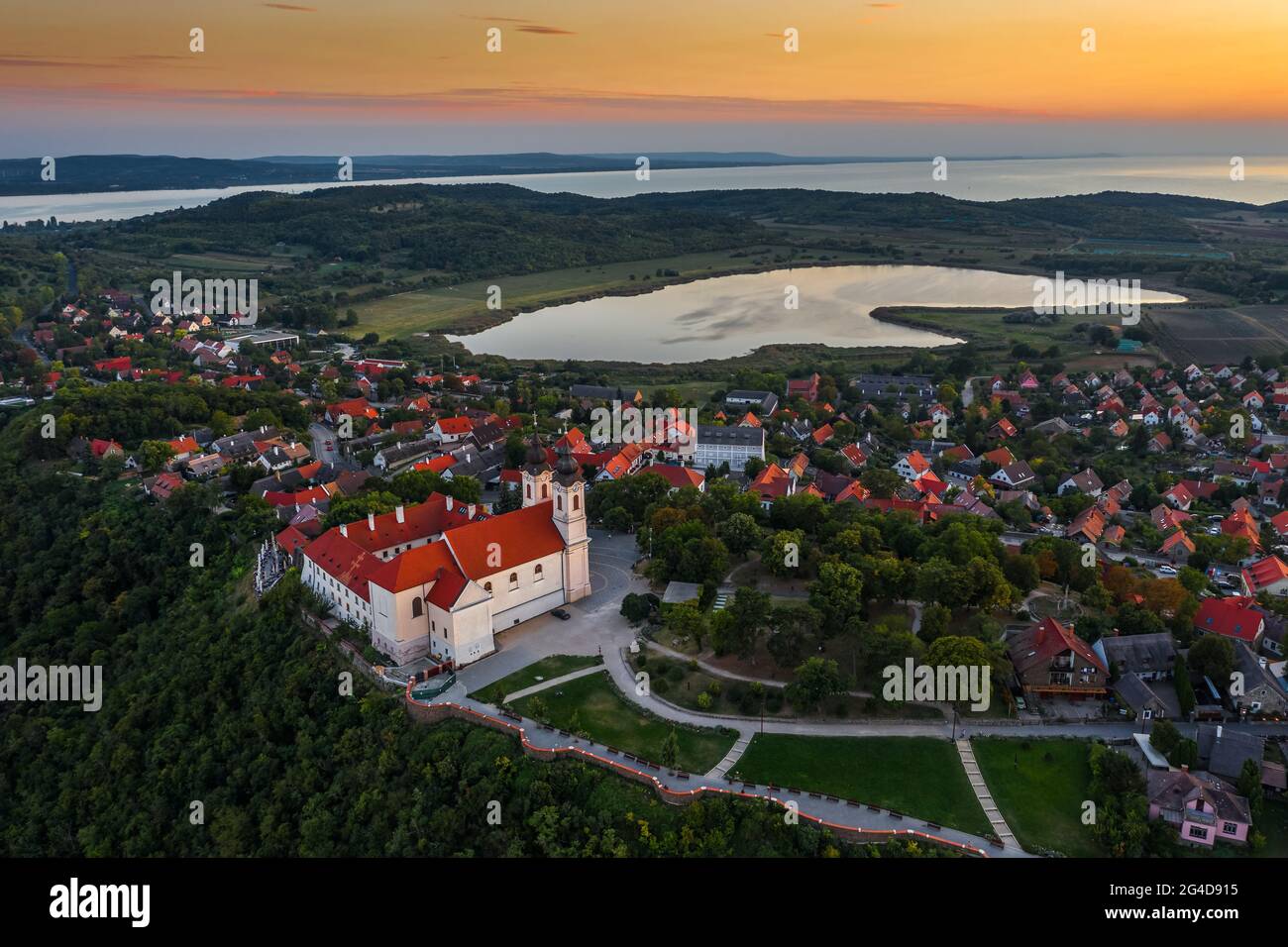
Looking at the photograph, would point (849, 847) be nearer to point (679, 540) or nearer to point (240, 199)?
point (679, 540)

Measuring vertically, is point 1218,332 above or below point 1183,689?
above

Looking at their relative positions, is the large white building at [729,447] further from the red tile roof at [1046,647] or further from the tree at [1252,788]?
the tree at [1252,788]

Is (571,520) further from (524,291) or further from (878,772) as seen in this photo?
(524,291)

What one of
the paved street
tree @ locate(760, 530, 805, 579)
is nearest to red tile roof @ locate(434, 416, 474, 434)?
the paved street

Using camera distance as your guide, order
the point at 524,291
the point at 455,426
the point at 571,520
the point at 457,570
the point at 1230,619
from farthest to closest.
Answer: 1. the point at 524,291
2. the point at 455,426
3. the point at 571,520
4. the point at 1230,619
5. the point at 457,570

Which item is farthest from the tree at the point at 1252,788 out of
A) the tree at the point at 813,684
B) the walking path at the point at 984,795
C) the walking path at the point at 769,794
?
the tree at the point at 813,684

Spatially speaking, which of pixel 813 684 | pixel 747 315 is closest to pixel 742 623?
pixel 813 684
